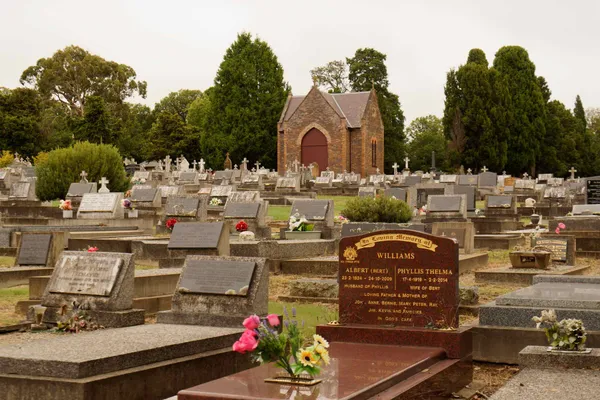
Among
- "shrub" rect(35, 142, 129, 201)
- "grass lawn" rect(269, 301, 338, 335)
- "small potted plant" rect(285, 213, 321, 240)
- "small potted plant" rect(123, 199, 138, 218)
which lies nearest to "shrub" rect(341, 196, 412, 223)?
"small potted plant" rect(285, 213, 321, 240)

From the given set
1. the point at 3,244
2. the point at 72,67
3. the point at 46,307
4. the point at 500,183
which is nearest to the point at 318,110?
the point at 500,183

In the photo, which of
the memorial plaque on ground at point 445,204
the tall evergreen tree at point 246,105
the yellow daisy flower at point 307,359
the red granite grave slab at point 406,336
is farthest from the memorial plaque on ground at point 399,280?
the tall evergreen tree at point 246,105

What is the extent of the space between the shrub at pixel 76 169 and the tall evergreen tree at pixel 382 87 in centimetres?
4602

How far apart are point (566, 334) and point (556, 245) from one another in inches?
347

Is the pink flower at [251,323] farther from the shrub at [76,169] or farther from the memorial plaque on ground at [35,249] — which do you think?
the shrub at [76,169]

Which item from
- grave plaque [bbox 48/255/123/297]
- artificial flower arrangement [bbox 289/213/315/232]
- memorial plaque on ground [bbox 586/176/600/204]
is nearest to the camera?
grave plaque [bbox 48/255/123/297]

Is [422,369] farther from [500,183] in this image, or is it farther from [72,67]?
[72,67]

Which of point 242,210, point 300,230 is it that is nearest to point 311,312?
point 300,230

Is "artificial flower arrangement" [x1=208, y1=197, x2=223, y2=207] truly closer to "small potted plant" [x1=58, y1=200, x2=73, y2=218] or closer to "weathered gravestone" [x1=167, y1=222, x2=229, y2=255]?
"small potted plant" [x1=58, y1=200, x2=73, y2=218]

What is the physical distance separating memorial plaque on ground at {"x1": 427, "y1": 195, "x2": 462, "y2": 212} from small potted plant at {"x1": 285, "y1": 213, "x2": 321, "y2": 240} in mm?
5029

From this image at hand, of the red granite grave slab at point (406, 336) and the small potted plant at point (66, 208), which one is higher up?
the small potted plant at point (66, 208)

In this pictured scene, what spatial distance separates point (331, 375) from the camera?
22.3ft

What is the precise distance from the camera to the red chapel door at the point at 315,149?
228 feet

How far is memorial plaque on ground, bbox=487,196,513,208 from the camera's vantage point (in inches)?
1154
